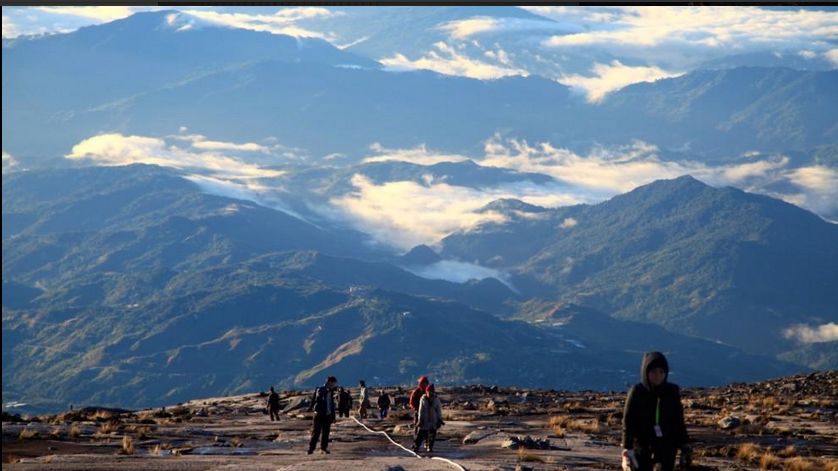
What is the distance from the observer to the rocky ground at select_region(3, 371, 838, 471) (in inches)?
1380

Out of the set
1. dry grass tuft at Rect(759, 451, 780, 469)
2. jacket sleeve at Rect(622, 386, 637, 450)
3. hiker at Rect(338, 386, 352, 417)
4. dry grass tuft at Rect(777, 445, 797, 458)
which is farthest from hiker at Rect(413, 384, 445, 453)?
hiker at Rect(338, 386, 352, 417)

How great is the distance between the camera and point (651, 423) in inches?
814

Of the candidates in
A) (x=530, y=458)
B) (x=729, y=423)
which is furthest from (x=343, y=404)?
(x=530, y=458)

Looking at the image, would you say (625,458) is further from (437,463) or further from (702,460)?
(702,460)

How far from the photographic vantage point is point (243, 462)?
34.8 meters

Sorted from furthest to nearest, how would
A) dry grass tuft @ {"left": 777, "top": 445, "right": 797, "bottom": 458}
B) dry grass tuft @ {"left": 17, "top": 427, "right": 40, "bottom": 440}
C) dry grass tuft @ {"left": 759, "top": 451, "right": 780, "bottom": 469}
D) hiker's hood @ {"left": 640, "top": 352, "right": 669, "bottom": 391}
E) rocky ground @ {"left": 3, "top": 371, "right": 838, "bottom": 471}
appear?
dry grass tuft @ {"left": 17, "top": 427, "right": 40, "bottom": 440}, dry grass tuft @ {"left": 777, "top": 445, "right": 797, "bottom": 458}, dry grass tuft @ {"left": 759, "top": 451, "right": 780, "bottom": 469}, rocky ground @ {"left": 3, "top": 371, "right": 838, "bottom": 471}, hiker's hood @ {"left": 640, "top": 352, "right": 669, "bottom": 391}

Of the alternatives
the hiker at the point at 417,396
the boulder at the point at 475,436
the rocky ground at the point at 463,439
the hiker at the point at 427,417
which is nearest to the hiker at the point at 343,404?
the rocky ground at the point at 463,439

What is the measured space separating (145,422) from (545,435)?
2068 cm

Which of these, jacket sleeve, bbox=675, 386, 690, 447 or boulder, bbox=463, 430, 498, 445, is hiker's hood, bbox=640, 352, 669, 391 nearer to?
jacket sleeve, bbox=675, 386, 690, 447

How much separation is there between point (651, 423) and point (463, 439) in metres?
27.9

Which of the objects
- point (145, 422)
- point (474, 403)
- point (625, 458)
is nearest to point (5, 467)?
point (625, 458)

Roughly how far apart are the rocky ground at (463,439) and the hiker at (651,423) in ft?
35.9

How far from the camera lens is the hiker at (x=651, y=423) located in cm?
2056

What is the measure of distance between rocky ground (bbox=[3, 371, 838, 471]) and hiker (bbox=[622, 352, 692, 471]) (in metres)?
10.9
